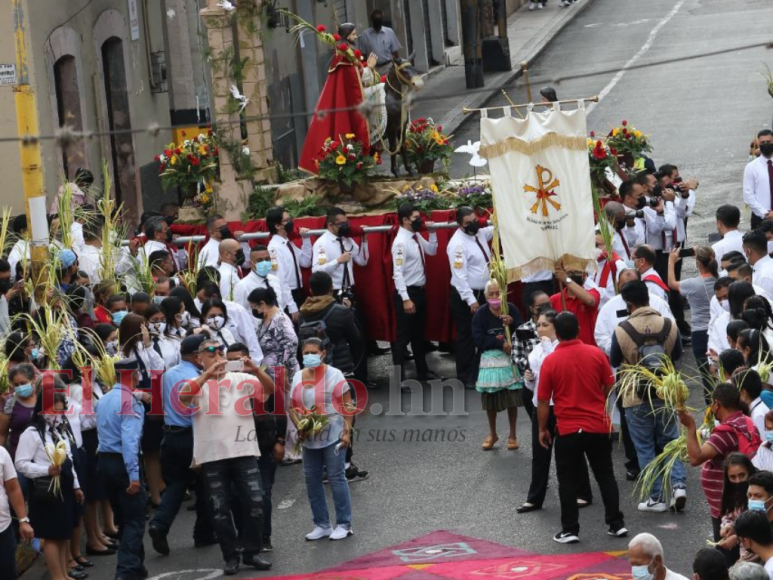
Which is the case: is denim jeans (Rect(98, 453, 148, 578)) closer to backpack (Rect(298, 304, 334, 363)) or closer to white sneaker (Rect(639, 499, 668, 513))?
backpack (Rect(298, 304, 334, 363))

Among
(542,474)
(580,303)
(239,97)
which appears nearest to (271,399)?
(542,474)

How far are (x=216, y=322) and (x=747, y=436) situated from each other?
5.13m

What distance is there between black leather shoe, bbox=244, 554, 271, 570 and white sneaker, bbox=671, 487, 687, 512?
317 cm

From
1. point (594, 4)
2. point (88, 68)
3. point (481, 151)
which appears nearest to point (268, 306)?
point (481, 151)

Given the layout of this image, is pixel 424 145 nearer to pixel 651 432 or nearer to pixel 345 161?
pixel 345 161

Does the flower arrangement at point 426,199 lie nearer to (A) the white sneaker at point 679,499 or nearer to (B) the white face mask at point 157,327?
(B) the white face mask at point 157,327

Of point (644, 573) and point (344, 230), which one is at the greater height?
point (344, 230)

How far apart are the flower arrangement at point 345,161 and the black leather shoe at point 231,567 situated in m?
7.08

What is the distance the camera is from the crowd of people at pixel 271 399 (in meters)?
11.9

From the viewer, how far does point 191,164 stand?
19312 mm

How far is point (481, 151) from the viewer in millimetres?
14969

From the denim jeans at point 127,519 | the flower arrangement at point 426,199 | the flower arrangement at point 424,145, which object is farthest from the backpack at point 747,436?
the flower arrangement at point 424,145

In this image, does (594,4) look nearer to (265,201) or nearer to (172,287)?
(265,201)

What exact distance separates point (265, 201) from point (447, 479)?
591 centimetres
